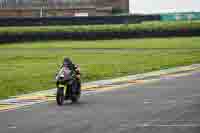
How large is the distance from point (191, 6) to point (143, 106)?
50.6m

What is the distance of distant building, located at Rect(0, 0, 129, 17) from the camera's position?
3191 inches

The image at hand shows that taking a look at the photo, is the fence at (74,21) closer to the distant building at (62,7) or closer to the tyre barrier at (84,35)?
the tyre barrier at (84,35)

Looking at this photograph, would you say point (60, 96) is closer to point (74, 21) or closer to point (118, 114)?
point (118, 114)

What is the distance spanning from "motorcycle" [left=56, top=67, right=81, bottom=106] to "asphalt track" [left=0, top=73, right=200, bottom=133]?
0.94 ft

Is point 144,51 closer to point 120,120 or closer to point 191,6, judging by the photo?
point 191,6

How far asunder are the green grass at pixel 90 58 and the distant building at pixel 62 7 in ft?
75.0

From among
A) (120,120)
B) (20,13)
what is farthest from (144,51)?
(20,13)

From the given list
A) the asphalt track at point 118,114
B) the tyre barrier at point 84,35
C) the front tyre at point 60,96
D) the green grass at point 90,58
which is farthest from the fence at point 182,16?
the front tyre at point 60,96

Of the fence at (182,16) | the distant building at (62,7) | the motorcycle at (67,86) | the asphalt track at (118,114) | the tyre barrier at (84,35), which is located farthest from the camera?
the distant building at (62,7)

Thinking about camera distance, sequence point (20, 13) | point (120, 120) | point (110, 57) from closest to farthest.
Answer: point (120, 120), point (110, 57), point (20, 13)

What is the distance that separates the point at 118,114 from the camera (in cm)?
1852

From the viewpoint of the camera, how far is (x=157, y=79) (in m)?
30.1

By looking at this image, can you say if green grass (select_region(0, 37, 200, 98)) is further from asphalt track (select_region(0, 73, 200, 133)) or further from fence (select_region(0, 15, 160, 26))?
fence (select_region(0, 15, 160, 26))

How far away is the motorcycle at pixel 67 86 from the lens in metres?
21.3
